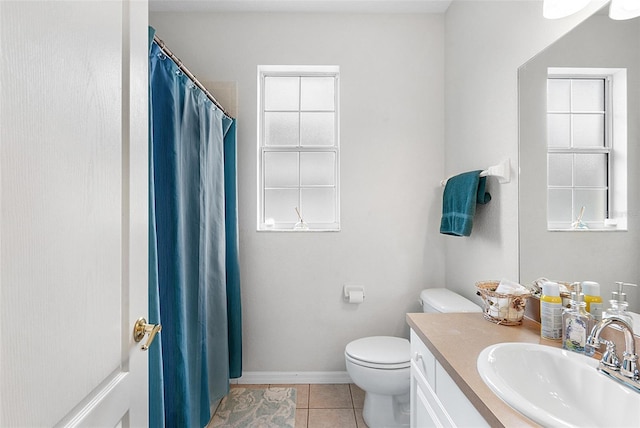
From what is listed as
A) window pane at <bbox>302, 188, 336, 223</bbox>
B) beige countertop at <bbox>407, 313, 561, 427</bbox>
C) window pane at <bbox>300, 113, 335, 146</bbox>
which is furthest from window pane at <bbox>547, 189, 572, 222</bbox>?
window pane at <bbox>300, 113, 335, 146</bbox>

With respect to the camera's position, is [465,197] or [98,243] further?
[465,197]

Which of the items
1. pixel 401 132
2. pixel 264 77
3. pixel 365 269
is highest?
pixel 264 77

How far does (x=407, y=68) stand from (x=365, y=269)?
1.42 metres

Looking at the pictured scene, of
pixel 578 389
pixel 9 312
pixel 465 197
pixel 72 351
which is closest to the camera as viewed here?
pixel 9 312

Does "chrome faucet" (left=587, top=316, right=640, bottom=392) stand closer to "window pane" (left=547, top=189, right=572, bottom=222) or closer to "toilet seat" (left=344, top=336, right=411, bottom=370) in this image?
"window pane" (left=547, top=189, right=572, bottom=222)

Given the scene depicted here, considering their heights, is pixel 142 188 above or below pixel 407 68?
below

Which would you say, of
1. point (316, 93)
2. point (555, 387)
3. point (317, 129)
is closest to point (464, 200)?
point (555, 387)

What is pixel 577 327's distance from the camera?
0.94m

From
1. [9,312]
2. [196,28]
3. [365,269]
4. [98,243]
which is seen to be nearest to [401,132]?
[365,269]

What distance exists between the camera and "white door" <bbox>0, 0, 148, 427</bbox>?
45 cm

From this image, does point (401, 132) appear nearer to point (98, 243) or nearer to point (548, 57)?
point (548, 57)

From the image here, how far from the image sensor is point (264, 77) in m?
2.31

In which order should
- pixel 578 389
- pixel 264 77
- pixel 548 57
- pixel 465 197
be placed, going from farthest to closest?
1. pixel 264 77
2. pixel 465 197
3. pixel 548 57
4. pixel 578 389

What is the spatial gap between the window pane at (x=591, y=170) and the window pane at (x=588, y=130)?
0.04 meters
